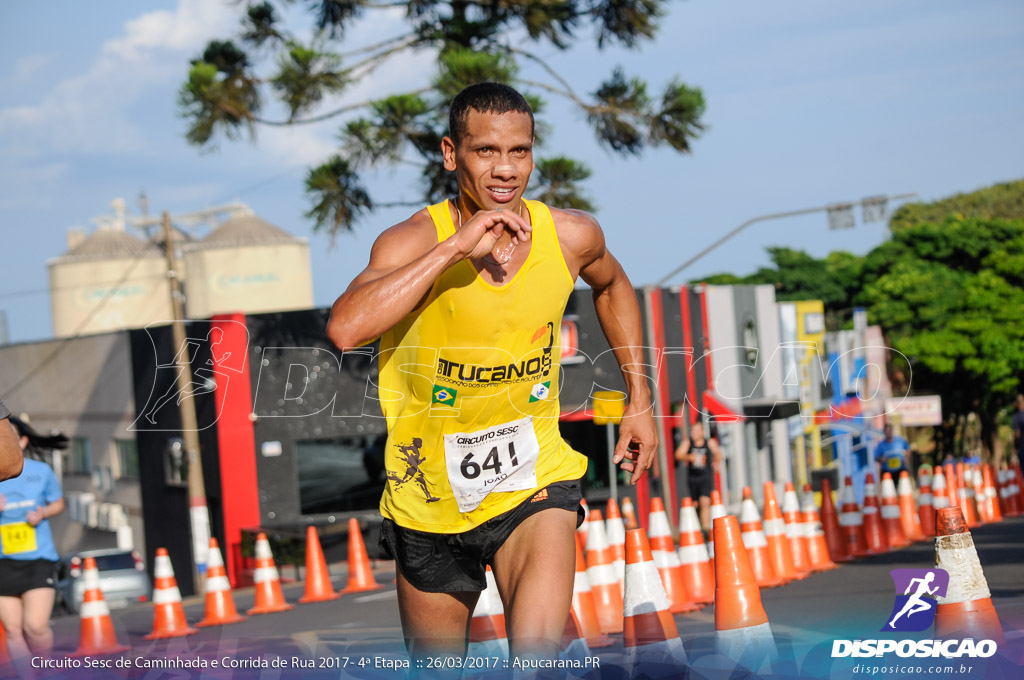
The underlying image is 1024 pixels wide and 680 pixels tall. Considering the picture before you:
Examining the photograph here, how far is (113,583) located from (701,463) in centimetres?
992

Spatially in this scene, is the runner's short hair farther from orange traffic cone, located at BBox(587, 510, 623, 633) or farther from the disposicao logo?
orange traffic cone, located at BBox(587, 510, 623, 633)

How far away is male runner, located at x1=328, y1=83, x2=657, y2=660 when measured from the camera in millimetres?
3652

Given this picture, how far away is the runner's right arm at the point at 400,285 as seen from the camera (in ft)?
10.7

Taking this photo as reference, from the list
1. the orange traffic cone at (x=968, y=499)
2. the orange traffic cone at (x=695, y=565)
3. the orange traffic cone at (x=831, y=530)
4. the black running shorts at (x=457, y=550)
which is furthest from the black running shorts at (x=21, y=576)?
the orange traffic cone at (x=968, y=499)

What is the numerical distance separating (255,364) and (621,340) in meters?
20.5

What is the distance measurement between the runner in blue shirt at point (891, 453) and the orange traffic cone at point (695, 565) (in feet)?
31.0

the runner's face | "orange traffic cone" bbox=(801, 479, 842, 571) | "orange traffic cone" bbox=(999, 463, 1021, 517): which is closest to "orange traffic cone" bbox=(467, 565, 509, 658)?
the runner's face

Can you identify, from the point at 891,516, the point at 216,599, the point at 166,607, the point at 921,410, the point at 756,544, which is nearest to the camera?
the point at 756,544

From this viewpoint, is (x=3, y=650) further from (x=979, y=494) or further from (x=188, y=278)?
(x=188, y=278)

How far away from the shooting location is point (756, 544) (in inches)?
369

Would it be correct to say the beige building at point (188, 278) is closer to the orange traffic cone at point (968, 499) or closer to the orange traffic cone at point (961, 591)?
the orange traffic cone at point (968, 499)

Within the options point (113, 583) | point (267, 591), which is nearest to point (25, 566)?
point (267, 591)

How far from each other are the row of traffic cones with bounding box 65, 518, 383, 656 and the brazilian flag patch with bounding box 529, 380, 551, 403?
6.86 metres

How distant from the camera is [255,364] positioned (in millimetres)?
24094
